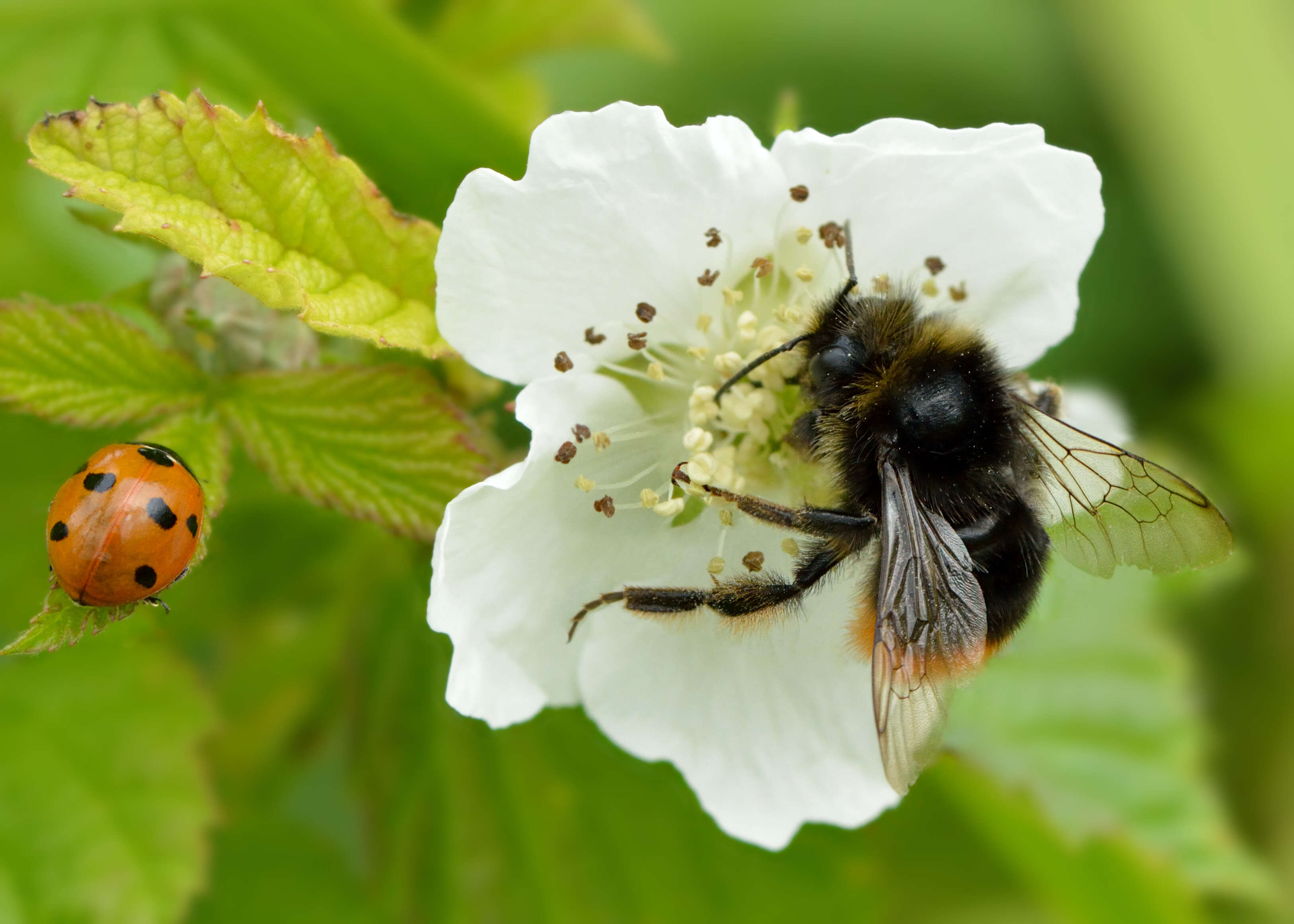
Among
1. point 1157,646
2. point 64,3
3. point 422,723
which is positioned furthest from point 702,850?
point 64,3

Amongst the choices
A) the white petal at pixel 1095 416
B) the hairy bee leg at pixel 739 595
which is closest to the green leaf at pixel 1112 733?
the white petal at pixel 1095 416

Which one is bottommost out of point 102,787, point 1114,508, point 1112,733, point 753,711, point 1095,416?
point 1112,733

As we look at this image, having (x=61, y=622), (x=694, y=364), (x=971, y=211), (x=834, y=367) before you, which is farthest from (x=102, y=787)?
(x=971, y=211)

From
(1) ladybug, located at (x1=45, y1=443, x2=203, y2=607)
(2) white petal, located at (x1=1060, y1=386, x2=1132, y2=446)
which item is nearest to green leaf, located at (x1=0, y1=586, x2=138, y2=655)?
(1) ladybug, located at (x1=45, y1=443, x2=203, y2=607)

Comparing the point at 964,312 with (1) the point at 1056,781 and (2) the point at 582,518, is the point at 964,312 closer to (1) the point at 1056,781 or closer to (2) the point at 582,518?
(2) the point at 582,518

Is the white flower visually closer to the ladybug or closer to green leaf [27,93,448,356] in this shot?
green leaf [27,93,448,356]

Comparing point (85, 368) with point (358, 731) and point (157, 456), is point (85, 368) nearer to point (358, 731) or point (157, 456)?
point (157, 456)

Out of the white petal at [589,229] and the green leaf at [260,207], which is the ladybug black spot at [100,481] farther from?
the white petal at [589,229]
